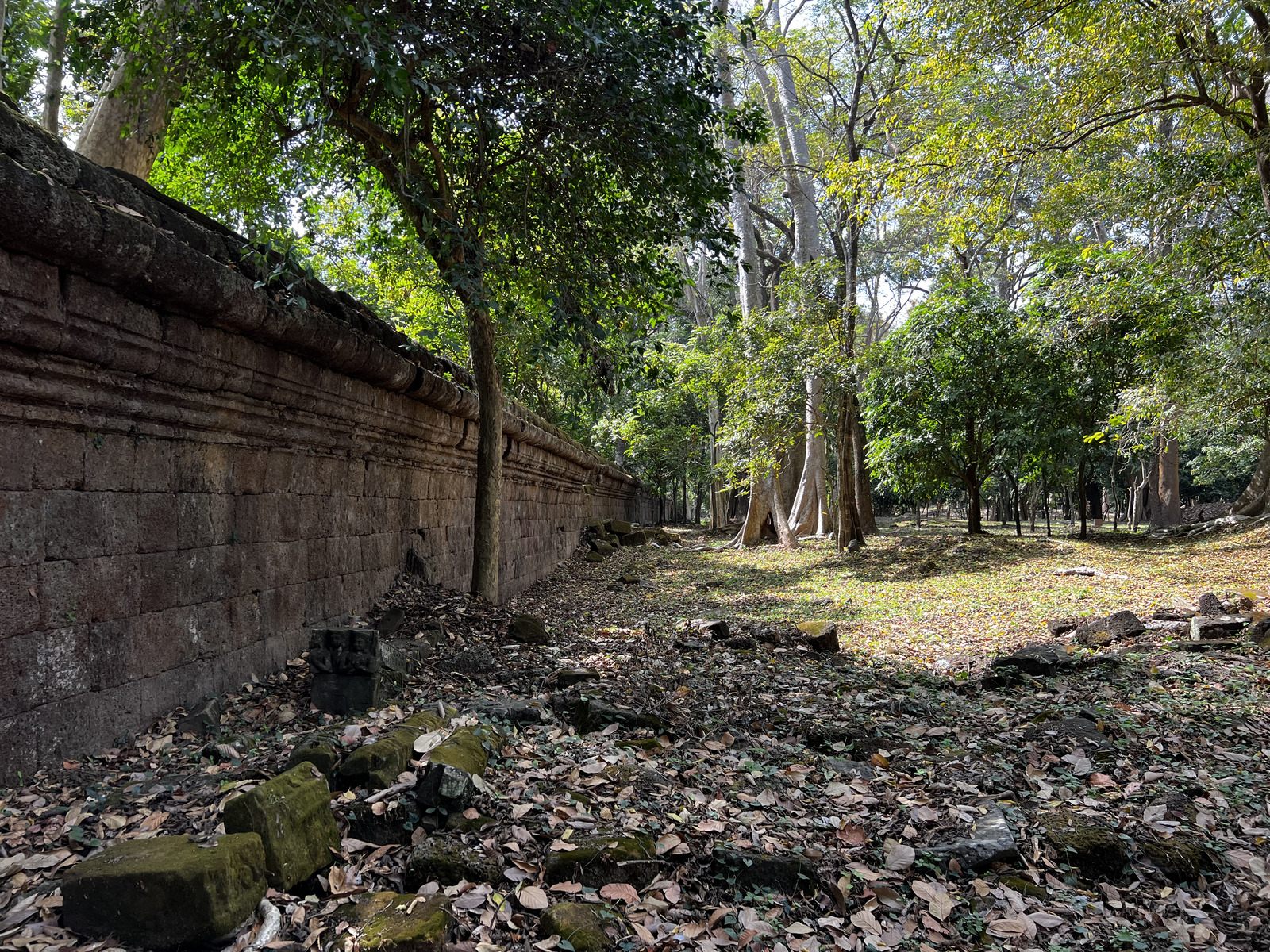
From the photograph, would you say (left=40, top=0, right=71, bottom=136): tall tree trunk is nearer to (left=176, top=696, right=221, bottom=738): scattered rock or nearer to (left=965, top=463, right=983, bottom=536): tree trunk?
(left=176, top=696, right=221, bottom=738): scattered rock

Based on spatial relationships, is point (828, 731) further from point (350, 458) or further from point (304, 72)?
point (304, 72)

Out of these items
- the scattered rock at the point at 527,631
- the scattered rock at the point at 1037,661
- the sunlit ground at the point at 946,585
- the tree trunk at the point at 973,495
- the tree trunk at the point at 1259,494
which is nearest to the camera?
the scattered rock at the point at 1037,661

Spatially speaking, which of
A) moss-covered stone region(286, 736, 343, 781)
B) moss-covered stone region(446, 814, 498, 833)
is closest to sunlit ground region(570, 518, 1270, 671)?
moss-covered stone region(446, 814, 498, 833)

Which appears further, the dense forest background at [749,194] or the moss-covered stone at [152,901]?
the dense forest background at [749,194]

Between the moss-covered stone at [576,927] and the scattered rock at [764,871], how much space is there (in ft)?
1.77

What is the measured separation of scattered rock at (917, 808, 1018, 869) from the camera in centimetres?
272

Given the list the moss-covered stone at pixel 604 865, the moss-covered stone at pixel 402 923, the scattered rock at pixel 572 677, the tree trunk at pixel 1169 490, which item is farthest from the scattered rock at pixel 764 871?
the tree trunk at pixel 1169 490

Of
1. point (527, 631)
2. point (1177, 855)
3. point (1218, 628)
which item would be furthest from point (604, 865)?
point (1218, 628)

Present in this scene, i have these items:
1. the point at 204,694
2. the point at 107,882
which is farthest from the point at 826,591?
the point at 107,882

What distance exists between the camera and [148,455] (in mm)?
3201

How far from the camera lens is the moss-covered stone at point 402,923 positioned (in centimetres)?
199

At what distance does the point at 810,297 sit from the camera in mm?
14188

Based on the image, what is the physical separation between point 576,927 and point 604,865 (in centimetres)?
31

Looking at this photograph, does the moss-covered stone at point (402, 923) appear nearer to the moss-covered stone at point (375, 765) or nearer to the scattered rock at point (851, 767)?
the moss-covered stone at point (375, 765)
